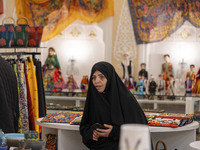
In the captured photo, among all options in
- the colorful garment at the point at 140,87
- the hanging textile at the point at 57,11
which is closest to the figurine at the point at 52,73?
the hanging textile at the point at 57,11

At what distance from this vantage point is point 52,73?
11922mm

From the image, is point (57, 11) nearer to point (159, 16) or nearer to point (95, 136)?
point (159, 16)

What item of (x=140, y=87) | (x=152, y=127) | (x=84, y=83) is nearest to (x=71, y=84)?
(x=84, y=83)

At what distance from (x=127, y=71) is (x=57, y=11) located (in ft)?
9.68

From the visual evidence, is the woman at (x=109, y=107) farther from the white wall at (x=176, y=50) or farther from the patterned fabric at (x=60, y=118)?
the white wall at (x=176, y=50)

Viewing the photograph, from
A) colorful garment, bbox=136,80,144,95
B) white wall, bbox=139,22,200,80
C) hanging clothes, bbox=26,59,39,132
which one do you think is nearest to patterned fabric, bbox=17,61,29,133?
hanging clothes, bbox=26,59,39,132

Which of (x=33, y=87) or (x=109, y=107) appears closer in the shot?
(x=109, y=107)

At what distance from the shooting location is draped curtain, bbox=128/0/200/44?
11.5 m

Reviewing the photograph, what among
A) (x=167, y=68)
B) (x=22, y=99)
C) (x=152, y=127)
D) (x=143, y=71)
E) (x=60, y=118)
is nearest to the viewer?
(x=152, y=127)

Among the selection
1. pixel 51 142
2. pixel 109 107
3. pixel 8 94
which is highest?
pixel 8 94

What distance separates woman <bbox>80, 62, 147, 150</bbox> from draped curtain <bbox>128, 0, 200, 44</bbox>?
880 cm

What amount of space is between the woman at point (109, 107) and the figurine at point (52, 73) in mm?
8466

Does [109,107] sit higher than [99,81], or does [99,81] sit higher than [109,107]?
[99,81]

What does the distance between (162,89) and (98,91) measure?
714cm
